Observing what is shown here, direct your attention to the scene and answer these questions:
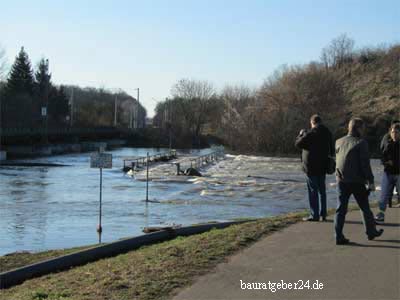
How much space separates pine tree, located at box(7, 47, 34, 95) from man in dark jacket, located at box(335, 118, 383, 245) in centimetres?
10357

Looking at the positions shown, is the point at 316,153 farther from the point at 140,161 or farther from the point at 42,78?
the point at 42,78

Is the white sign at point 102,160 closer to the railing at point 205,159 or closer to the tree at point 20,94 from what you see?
the railing at point 205,159

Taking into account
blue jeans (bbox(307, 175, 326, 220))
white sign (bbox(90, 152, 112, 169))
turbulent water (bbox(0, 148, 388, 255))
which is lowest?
turbulent water (bbox(0, 148, 388, 255))

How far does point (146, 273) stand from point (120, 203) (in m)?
18.0

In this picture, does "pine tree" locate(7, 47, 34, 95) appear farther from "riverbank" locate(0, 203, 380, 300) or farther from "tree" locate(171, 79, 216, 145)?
"riverbank" locate(0, 203, 380, 300)

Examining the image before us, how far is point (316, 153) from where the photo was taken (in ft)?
37.4

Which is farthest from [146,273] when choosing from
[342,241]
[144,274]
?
[342,241]

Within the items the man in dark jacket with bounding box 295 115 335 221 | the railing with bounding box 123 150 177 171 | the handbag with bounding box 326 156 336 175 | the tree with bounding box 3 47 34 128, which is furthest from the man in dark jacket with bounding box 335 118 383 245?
the tree with bounding box 3 47 34 128

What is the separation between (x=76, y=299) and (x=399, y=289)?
3383mm

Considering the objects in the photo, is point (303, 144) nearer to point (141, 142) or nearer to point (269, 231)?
point (269, 231)

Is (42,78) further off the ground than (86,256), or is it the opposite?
(42,78)

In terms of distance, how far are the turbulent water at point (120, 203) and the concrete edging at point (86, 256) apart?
296cm

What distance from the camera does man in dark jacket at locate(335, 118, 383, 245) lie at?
8930mm

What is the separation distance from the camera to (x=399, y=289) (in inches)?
263
